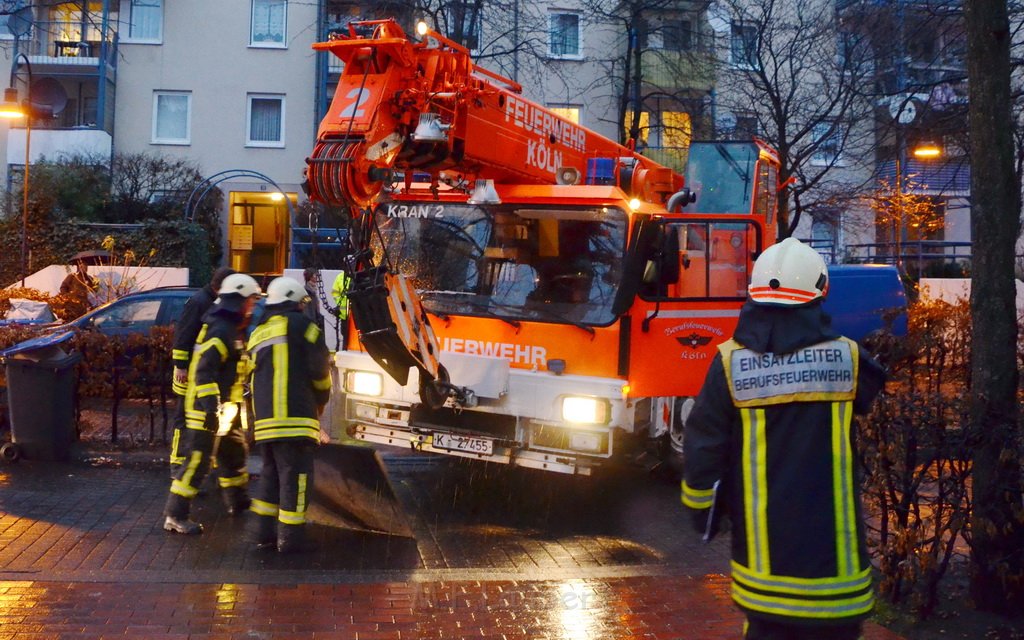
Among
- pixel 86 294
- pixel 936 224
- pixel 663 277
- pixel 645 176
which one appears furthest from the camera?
pixel 936 224

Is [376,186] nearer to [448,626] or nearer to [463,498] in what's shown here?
[463,498]

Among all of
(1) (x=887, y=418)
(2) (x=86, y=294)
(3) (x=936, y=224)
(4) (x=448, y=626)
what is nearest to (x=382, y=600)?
(4) (x=448, y=626)

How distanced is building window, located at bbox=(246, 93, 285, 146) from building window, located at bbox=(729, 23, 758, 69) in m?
13.2

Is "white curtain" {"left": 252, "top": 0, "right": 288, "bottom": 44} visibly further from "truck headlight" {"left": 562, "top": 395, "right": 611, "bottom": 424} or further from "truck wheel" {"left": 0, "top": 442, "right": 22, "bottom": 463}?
"truck headlight" {"left": 562, "top": 395, "right": 611, "bottom": 424}

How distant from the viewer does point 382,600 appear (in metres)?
5.83

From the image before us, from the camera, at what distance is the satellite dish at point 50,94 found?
27.3 m

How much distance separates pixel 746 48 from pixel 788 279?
18.2 m

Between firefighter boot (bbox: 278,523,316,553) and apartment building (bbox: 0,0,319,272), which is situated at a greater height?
apartment building (bbox: 0,0,319,272)

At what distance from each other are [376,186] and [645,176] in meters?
3.15

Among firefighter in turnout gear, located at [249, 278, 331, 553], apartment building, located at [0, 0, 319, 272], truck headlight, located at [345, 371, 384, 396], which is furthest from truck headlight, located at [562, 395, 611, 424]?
apartment building, located at [0, 0, 319, 272]

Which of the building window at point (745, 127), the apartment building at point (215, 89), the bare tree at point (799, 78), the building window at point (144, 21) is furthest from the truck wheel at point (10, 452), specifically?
the building window at point (144, 21)

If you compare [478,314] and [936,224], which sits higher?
[936,224]

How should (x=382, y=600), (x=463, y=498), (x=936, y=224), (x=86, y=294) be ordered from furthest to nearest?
(x=936, y=224) < (x=86, y=294) < (x=463, y=498) < (x=382, y=600)

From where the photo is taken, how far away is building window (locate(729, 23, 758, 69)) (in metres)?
20.7
